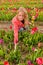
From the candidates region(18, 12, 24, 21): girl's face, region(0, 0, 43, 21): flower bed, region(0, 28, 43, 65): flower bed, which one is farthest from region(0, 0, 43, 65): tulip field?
region(0, 0, 43, 21): flower bed

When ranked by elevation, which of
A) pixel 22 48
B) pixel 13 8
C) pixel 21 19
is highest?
pixel 21 19

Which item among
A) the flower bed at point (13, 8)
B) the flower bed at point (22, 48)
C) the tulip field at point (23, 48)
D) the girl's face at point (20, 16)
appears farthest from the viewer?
the flower bed at point (13, 8)

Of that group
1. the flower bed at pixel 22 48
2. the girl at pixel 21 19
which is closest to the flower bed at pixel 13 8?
the flower bed at pixel 22 48

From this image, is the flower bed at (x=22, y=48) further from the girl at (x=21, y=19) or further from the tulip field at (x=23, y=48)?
the girl at (x=21, y=19)

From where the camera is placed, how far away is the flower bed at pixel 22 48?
5902mm

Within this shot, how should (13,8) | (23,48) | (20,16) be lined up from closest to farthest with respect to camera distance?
(23,48) → (20,16) → (13,8)

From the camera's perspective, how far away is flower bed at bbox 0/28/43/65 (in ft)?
19.4

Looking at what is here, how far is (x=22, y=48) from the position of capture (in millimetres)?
6758

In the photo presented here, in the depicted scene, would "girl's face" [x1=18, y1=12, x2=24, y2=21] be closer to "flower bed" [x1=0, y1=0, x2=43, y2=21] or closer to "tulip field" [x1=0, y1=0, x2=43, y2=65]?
"tulip field" [x1=0, y1=0, x2=43, y2=65]

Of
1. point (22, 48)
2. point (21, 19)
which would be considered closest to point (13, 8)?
point (21, 19)

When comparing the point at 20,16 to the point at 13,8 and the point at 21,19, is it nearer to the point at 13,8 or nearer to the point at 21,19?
the point at 21,19

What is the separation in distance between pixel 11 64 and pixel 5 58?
408 mm

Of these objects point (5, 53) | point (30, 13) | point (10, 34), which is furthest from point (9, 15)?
point (5, 53)

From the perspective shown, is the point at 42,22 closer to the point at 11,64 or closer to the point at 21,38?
the point at 21,38
